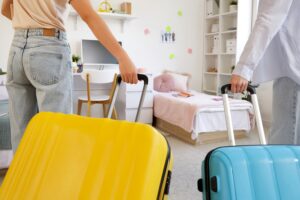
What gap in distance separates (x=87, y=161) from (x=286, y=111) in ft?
2.78

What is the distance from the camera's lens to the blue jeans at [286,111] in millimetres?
1166

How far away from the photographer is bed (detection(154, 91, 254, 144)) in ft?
11.0

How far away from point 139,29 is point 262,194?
4.38 metres

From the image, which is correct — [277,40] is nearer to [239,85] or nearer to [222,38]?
[239,85]

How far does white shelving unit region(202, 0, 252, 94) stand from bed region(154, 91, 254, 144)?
1318 millimetres

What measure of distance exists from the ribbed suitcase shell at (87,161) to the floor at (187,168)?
1416 mm

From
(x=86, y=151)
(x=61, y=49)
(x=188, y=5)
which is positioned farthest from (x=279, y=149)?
(x=188, y=5)

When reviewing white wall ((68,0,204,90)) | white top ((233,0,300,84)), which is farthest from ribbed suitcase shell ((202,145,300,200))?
white wall ((68,0,204,90))

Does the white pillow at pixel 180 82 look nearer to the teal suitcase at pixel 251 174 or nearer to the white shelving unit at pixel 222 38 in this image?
the white shelving unit at pixel 222 38

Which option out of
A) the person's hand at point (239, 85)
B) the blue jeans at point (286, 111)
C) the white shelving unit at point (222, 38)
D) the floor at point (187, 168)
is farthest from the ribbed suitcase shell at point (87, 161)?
the white shelving unit at point (222, 38)

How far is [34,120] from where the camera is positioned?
826 millimetres

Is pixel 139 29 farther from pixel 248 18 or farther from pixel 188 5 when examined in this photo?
pixel 248 18

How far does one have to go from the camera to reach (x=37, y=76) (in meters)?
1.07

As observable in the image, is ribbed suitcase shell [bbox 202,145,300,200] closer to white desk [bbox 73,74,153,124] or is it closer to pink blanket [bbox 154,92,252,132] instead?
pink blanket [bbox 154,92,252,132]
